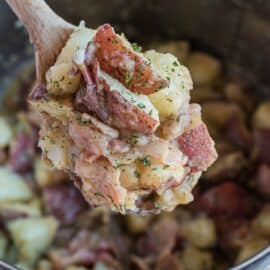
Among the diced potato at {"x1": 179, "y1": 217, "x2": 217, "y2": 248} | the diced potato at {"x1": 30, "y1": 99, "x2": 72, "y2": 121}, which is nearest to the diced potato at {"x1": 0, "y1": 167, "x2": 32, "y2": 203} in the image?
the diced potato at {"x1": 179, "y1": 217, "x2": 217, "y2": 248}

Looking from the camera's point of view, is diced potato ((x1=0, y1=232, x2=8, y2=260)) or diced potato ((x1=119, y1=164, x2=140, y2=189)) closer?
diced potato ((x1=119, y1=164, x2=140, y2=189))

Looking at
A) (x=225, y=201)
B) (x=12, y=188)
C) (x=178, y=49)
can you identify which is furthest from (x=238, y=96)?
(x=12, y=188)

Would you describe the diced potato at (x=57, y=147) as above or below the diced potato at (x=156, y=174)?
below

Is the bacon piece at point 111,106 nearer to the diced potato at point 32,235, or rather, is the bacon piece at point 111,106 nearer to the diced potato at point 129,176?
the diced potato at point 129,176

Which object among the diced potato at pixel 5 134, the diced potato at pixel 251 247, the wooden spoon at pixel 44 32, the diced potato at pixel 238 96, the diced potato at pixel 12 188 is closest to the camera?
the wooden spoon at pixel 44 32

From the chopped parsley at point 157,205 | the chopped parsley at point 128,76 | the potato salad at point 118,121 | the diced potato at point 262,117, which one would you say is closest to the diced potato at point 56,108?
the potato salad at point 118,121

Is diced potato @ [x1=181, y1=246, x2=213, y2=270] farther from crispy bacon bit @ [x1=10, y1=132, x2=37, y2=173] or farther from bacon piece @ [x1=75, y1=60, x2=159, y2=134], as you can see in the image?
bacon piece @ [x1=75, y1=60, x2=159, y2=134]

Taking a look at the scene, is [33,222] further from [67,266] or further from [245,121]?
[245,121]
